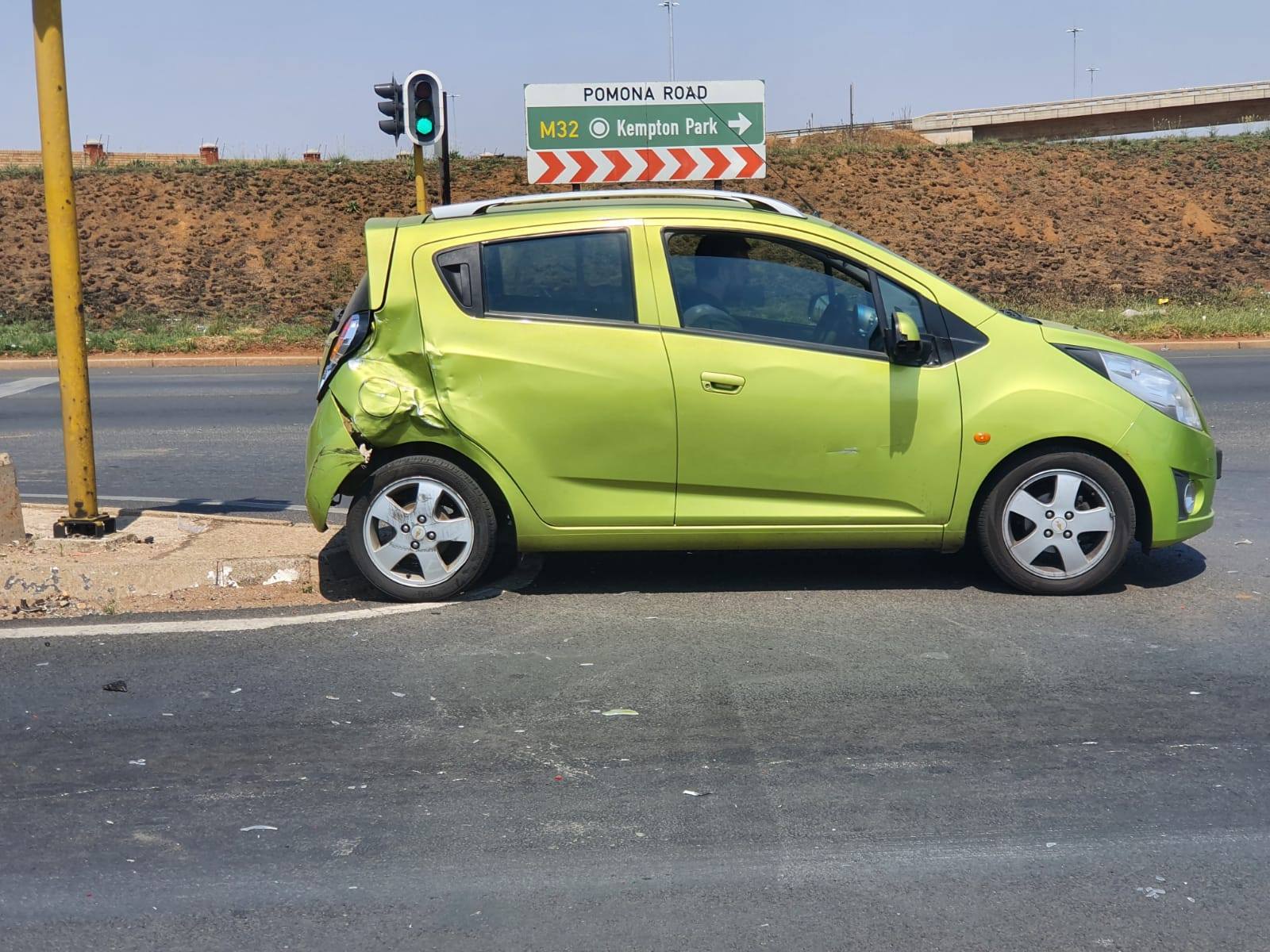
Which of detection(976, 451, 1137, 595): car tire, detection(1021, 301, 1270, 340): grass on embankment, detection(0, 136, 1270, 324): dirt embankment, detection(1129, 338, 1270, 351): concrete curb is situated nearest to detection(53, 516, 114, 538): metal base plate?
detection(976, 451, 1137, 595): car tire

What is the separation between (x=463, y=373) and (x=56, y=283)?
216 cm

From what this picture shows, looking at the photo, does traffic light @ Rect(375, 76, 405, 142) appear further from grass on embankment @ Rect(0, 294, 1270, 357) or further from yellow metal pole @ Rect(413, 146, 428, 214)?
grass on embankment @ Rect(0, 294, 1270, 357)

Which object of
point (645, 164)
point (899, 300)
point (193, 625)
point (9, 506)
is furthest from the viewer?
point (645, 164)

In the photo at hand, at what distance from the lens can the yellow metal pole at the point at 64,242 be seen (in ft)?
22.6

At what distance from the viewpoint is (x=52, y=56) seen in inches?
271

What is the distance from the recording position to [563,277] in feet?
20.9

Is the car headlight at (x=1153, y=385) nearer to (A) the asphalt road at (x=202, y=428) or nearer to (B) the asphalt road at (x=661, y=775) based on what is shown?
(B) the asphalt road at (x=661, y=775)

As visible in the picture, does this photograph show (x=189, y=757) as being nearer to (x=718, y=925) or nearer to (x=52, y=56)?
(x=718, y=925)

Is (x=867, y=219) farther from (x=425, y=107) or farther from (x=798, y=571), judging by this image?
(x=798, y=571)

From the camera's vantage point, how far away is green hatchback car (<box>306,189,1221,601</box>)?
20.5 feet

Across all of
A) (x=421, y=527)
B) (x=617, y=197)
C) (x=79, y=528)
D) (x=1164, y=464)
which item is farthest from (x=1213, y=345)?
Result: (x=79, y=528)

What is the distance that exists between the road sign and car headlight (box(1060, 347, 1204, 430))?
17.0 meters

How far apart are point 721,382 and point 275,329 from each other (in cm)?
1906

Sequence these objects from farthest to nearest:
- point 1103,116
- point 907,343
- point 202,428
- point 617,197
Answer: point 1103,116, point 202,428, point 617,197, point 907,343
